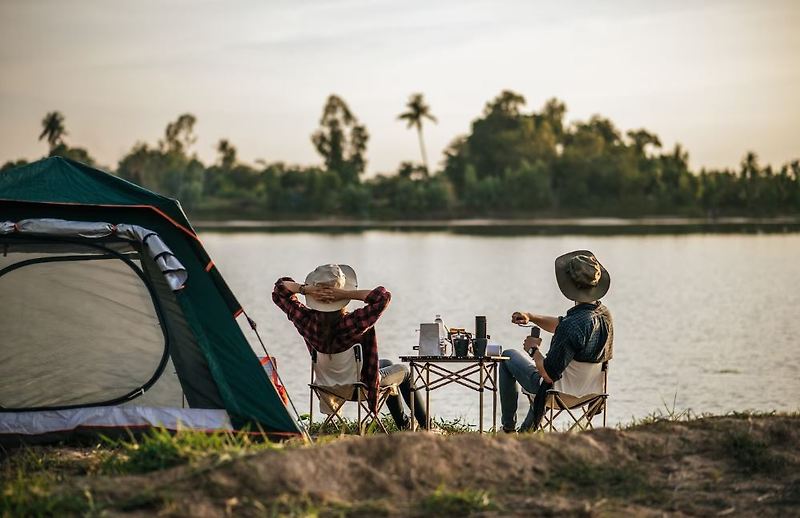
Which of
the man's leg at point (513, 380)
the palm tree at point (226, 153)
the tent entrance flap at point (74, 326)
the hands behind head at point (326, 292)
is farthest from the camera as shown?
the palm tree at point (226, 153)

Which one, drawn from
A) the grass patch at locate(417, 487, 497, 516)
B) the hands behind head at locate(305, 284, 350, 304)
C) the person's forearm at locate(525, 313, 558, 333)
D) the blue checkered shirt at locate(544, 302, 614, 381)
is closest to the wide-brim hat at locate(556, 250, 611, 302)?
the blue checkered shirt at locate(544, 302, 614, 381)

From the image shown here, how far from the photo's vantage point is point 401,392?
7.23 meters

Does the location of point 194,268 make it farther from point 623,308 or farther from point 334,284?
point 623,308

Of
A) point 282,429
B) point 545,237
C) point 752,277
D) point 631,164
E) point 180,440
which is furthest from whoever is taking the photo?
point 631,164

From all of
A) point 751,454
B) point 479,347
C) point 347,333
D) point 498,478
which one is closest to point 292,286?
point 347,333

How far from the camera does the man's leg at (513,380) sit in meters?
6.77

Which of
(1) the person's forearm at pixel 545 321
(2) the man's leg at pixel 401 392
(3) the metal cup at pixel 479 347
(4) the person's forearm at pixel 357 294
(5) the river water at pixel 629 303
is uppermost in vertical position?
(4) the person's forearm at pixel 357 294

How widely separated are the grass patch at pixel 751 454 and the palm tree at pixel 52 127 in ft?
249

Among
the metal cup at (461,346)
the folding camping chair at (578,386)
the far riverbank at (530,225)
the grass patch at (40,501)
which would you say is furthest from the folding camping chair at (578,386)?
the far riverbank at (530,225)

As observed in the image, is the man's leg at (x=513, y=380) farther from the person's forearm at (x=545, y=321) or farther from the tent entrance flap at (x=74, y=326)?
the tent entrance flap at (x=74, y=326)

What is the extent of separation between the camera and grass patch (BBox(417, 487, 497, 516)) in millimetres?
4219

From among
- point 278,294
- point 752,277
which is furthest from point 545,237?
point 278,294

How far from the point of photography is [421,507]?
425cm

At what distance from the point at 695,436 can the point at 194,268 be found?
2767 millimetres
